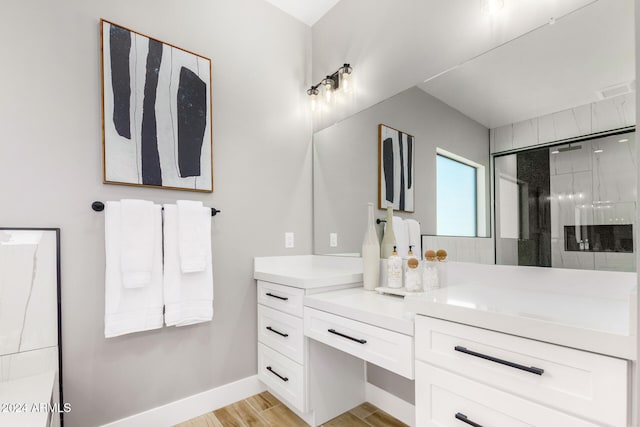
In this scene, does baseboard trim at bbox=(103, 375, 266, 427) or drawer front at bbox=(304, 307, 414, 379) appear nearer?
drawer front at bbox=(304, 307, 414, 379)

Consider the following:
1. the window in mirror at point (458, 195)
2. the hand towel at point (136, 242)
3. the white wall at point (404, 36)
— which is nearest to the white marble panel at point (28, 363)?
the hand towel at point (136, 242)

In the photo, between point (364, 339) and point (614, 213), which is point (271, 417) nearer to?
point (364, 339)

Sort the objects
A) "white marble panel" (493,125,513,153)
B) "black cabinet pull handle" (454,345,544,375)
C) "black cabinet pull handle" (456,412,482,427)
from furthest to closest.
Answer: "white marble panel" (493,125,513,153)
"black cabinet pull handle" (456,412,482,427)
"black cabinet pull handle" (454,345,544,375)

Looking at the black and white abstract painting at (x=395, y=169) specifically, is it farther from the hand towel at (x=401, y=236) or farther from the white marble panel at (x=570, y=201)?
the white marble panel at (x=570, y=201)

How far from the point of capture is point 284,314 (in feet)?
6.29

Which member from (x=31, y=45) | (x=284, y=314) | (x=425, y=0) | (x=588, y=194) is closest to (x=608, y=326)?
(x=588, y=194)

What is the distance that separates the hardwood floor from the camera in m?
1.84

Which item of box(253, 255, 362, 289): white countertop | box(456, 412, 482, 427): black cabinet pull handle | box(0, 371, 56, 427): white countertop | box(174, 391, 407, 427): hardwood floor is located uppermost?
box(253, 255, 362, 289): white countertop

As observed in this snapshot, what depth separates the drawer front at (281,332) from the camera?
1.79 m

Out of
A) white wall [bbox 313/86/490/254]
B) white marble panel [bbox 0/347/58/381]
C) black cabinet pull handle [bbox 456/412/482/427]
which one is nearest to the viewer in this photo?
black cabinet pull handle [bbox 456/412/482/427]

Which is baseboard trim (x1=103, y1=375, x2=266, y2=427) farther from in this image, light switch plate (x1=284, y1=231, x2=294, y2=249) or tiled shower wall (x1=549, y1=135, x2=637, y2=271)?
tiled shower wall (x1=549, y1=135, x2=637, y2=271)

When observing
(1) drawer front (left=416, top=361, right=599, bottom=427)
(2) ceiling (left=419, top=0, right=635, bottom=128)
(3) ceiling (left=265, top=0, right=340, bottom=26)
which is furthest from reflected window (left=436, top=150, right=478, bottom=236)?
(3) ceiling (left=265, top=0, right=340, bottom=26)

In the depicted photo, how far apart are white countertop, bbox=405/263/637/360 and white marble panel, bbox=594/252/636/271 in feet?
0.07

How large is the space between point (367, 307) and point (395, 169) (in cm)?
90
